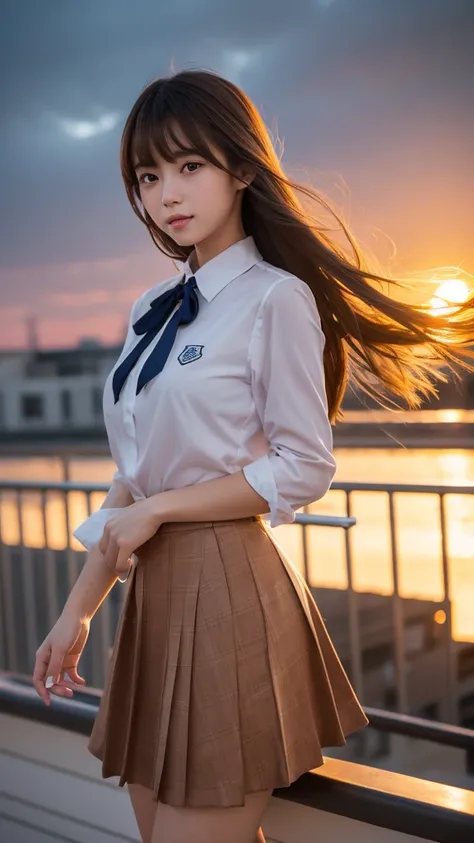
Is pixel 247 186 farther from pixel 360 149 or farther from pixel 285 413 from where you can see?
pixel 360 149

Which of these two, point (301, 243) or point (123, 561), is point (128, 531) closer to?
point (123, 561)

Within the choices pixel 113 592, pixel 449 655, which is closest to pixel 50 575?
pixel 113 592

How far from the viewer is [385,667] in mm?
3307

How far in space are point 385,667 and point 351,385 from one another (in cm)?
210

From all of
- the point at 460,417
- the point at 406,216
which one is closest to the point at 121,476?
the point at 406,216

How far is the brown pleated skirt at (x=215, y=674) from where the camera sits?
1.18 metres

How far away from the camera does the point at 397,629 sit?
106 inches

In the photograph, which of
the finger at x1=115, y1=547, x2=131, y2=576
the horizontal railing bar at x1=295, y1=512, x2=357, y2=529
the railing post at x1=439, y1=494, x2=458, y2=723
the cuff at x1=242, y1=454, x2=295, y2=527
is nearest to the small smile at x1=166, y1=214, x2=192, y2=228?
the cuff at x1=242, y1=454, x2=295, y2=527

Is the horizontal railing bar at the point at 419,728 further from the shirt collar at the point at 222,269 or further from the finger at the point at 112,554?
the shirt collar at the point at 222,269

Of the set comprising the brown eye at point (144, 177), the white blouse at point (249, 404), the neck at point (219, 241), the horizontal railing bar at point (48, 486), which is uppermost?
the brown eye at point (144, 177)

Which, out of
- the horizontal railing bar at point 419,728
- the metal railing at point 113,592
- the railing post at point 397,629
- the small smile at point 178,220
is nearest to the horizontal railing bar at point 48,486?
the metal railing at point 113,592

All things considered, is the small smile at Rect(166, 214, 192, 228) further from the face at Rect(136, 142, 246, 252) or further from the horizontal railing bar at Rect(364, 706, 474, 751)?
the horizontal railing bar at Rect(364, 706, 474, 751)

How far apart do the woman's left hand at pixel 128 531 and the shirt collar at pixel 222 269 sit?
0.33 m

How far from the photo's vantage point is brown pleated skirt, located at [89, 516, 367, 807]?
1.18 metres
